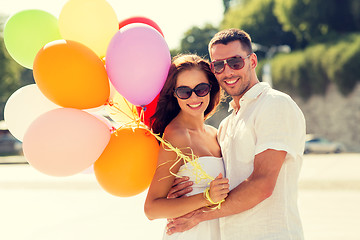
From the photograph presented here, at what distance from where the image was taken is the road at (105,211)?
7.72 meters

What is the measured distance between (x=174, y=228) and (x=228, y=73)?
3.52 feet

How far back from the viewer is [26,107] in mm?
3334

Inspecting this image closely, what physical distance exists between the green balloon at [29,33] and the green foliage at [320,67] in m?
26.5

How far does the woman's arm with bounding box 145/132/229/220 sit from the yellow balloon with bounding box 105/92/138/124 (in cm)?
49

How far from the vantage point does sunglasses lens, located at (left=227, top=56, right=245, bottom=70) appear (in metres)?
2.86

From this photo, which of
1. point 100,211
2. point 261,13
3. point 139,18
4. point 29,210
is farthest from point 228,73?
point 261,13

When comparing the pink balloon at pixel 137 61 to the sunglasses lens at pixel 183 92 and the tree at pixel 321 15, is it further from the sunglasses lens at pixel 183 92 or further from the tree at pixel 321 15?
the tree at pixel 321 15

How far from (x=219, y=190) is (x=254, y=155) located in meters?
0.32

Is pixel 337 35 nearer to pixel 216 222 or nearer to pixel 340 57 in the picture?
pixel 340 57

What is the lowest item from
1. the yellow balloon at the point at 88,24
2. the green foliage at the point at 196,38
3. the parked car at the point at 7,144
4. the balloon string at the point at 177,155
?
the parked car at the point at 7,144

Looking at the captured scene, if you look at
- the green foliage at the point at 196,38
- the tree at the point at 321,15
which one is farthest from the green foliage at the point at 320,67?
the green foliage at the point at 196,38

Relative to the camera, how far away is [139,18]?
3.29 meters

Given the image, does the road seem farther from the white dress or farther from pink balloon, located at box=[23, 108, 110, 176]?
pink balloon, located at box=[23, 108, 110, 176]

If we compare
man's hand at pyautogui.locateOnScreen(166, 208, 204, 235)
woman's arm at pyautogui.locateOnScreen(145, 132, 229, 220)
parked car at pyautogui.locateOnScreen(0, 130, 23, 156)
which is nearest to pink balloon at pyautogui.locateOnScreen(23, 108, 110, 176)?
woman's arm at pyautogui.locateOnScreen(145, 132, 229, 220)
